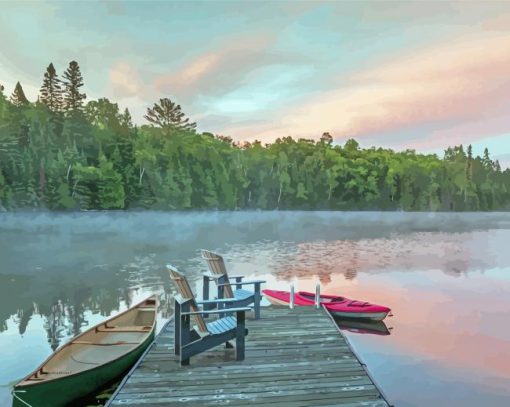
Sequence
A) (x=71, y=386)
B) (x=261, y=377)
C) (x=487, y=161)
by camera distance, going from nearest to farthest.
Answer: (x=261, y=377), (x=71, y=386), (x=487, y=161)

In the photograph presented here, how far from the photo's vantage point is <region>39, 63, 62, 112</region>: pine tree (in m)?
68.6

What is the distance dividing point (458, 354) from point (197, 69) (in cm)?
4258

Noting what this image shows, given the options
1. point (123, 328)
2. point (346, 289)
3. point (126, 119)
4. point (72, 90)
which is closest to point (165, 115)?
point (126, 119)

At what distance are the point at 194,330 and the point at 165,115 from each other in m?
92.2

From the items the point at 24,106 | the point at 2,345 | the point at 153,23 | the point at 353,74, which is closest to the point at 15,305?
the point at 2,345

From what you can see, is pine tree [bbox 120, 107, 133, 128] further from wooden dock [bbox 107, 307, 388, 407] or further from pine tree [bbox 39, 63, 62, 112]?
wooden dock [bbox 107, 307, 388, 407]

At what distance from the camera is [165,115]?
94.3 m

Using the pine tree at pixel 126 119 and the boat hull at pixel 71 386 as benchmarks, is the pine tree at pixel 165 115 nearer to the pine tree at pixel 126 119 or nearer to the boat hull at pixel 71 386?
the pine tree at pixel 126 119

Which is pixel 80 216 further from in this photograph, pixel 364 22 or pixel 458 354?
pixel 458 354

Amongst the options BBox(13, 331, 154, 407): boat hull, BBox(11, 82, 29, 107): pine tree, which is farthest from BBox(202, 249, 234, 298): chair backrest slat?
BBox(11, 82, 29, 107): pine tree

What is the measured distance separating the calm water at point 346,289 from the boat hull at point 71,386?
1.85 metres

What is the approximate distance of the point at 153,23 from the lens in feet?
121

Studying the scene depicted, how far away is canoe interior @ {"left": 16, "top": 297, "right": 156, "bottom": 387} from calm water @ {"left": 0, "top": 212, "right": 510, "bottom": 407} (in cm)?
127

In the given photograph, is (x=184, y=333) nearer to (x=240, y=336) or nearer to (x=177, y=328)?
(x=177, y=328)
